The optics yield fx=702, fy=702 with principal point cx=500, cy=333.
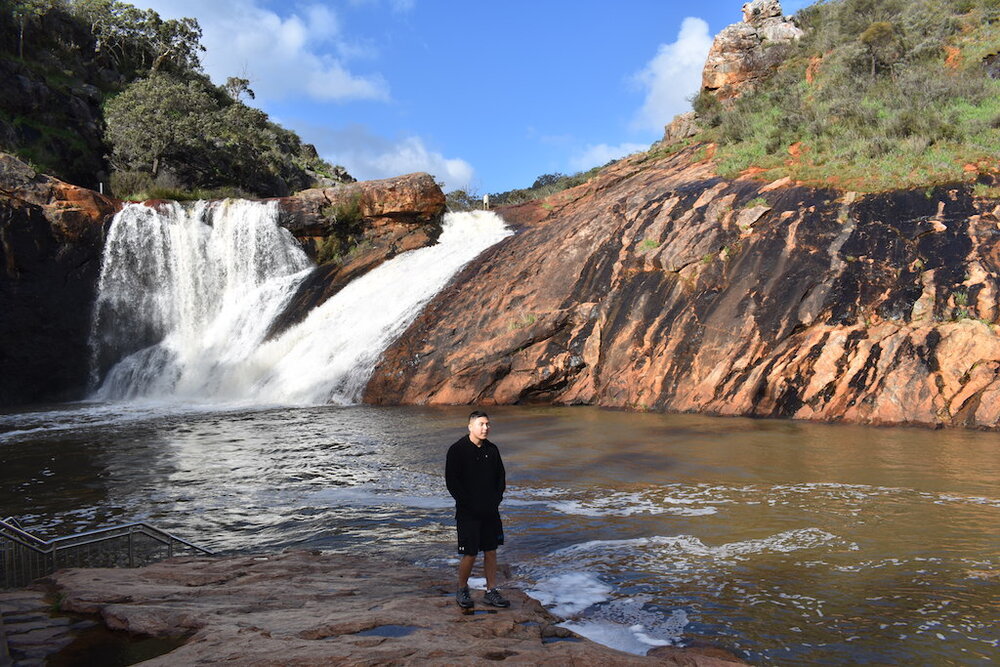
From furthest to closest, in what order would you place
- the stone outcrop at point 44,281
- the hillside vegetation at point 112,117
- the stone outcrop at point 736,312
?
the hillside vegetation at point 112,117 < the stone outcrop at point 44,281 < the stone outcrop at point 736,312

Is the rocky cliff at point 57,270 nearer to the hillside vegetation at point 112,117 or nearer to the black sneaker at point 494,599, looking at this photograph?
the hillside vegetation at point 112,117

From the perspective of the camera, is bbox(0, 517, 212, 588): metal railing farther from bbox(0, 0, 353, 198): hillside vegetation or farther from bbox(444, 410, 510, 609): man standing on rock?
bbox(0, 0, 353, 198): hillside vegetation

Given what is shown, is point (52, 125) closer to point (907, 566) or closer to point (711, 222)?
point (711, 222)

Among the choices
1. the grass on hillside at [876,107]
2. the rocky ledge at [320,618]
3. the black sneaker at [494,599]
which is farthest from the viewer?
the grass on hillside at [876,107]

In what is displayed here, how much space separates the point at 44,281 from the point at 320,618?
30132mm

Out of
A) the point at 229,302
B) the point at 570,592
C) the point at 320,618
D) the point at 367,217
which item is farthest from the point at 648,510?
the point at 367,217

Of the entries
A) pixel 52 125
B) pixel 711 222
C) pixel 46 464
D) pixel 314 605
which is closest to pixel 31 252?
pixel 52 125

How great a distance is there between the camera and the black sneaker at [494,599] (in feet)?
19.4

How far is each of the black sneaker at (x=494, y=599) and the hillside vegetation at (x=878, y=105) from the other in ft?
60.4

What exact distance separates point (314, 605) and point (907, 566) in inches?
221

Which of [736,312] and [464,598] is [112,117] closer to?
[736,312]

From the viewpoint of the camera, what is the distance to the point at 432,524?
9383 mm

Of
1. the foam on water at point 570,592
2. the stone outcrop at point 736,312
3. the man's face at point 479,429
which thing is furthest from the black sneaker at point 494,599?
the stone outcrop at point 736,312

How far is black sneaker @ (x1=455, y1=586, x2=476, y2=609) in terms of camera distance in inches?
228
